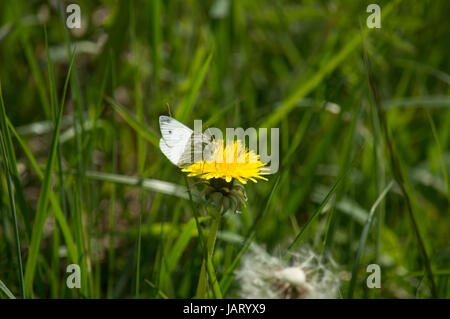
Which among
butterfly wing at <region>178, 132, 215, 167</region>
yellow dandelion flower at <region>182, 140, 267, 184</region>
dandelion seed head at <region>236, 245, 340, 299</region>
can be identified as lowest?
dandelion seed head at <region>236, 245, 340, 299</region>

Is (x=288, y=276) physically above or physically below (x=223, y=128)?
below

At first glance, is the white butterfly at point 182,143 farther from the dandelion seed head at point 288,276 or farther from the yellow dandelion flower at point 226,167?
the dandelion seed head at point 288,276

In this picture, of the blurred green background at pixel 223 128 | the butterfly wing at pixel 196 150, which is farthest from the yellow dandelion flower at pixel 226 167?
the blurred green background at pixel 223 128

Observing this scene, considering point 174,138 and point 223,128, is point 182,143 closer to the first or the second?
point 174,138

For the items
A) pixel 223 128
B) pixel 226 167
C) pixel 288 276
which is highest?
pixel 223 128

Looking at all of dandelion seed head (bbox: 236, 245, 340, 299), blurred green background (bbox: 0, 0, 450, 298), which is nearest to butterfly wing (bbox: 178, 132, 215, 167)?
blurred green background (bbox: 0, 0, 450, 298)

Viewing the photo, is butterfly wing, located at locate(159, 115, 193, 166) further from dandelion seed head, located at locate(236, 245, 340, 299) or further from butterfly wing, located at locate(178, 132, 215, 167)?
dandelion seed head, located at locate(236, 245, 340, 299)

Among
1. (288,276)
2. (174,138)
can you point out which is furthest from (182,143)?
(288,276)
